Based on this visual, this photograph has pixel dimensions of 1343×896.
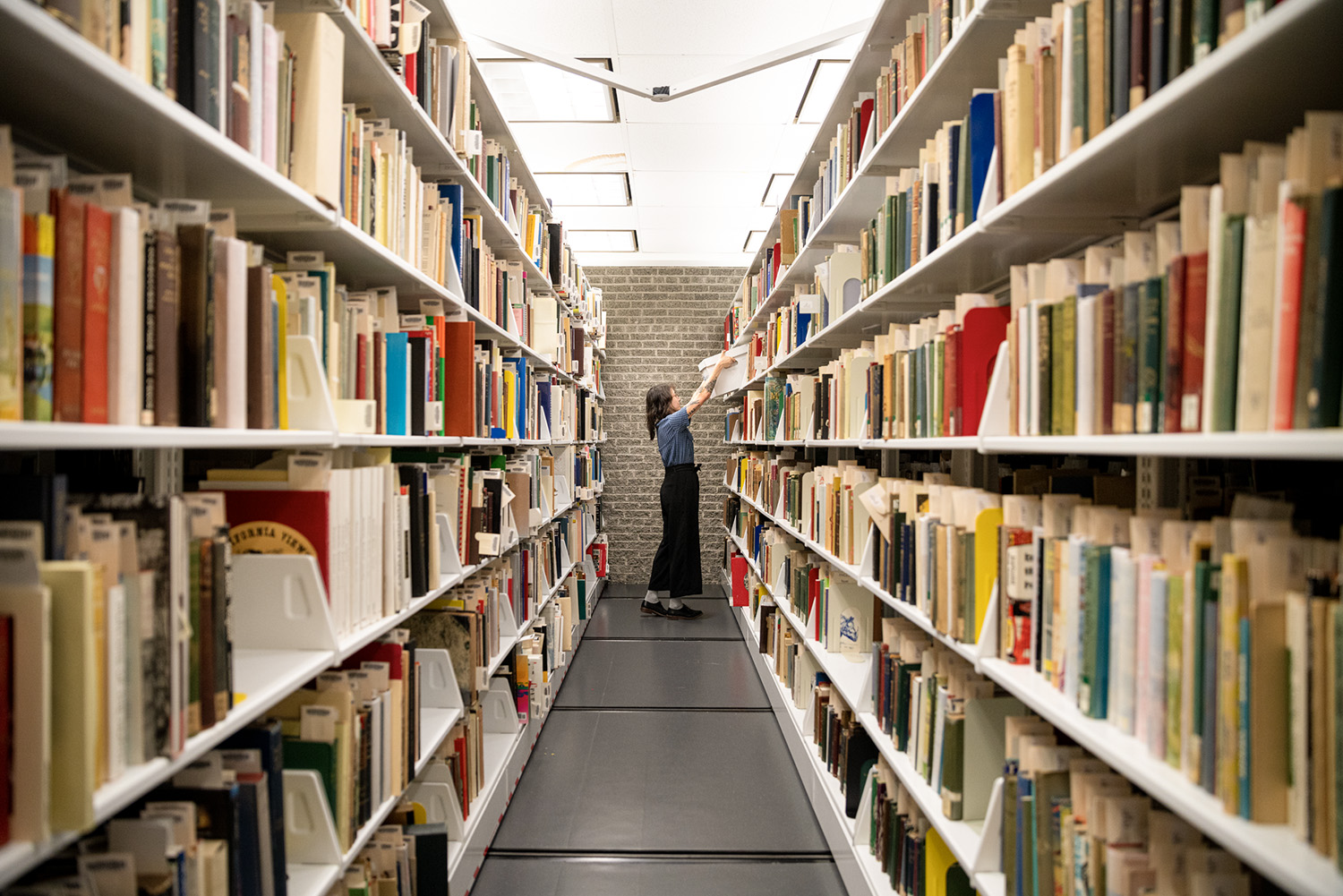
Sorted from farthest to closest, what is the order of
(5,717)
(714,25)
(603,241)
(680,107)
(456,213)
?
(603,241) → (680,107) → (714,25) → (456,213) → (5,717)

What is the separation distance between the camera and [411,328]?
2195 millimetres

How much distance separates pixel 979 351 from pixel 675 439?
13.7 ft

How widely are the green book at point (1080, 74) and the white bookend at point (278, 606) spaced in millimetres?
1459

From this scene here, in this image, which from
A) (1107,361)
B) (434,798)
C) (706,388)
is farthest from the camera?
(706,388)

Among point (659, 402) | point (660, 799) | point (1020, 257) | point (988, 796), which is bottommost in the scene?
point (660, 799)

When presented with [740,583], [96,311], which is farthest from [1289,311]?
[740,583]

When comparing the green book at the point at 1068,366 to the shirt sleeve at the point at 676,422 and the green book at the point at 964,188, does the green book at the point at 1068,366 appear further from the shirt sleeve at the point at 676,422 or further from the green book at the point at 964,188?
the shirt sleeve at the point at 676,422

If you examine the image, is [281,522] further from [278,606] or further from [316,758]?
[316,758]

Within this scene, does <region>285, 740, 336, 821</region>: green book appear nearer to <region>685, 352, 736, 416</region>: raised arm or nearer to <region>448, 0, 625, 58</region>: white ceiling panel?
<region>448, 0, 625, 58</region>: white ceiling panel

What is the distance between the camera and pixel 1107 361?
116 cm

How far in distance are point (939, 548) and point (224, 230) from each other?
1.47 metres

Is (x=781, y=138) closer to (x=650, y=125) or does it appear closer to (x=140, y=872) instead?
(x=650, y=125)

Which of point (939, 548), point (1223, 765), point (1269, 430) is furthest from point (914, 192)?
point (1223, 765)

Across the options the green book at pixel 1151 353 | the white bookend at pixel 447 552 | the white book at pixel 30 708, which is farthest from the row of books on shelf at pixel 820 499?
the white book at pixel 30 708
